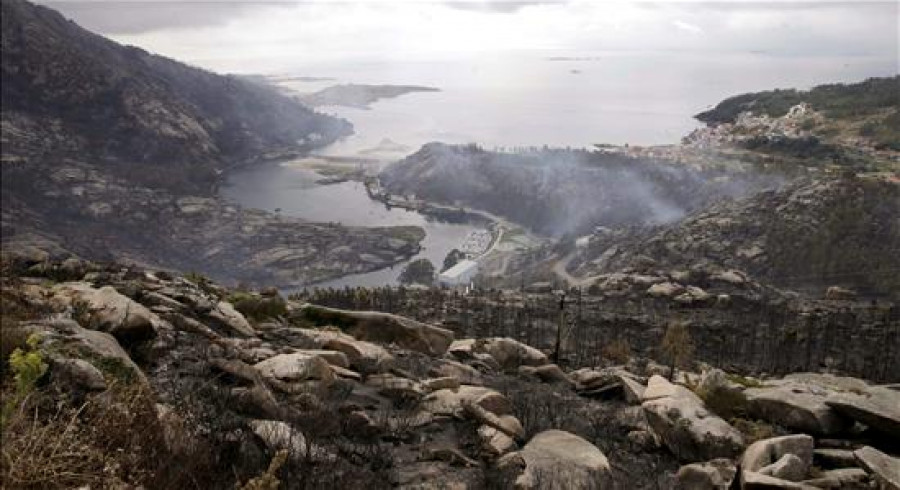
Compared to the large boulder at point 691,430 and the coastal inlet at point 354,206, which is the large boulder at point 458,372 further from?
the coastal inlet at point 354,206

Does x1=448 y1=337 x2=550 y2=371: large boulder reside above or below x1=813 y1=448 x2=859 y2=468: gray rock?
below

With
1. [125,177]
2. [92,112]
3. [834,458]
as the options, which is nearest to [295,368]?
[834,458]

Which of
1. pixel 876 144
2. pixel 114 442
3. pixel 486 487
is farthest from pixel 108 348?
pixel 876 144

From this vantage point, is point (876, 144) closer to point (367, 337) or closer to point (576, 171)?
point (576, 171)

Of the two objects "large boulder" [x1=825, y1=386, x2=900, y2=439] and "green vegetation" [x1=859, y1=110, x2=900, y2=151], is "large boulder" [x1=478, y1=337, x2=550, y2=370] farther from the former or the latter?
"green vegetation" [x1=859, y1=110, x2=900, y2=151]

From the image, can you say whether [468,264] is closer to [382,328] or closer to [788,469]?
[382,328]

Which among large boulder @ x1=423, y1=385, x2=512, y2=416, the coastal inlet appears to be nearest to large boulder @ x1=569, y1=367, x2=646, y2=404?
large boulder @ x1=423, y1=385, x2=512, y2=416
